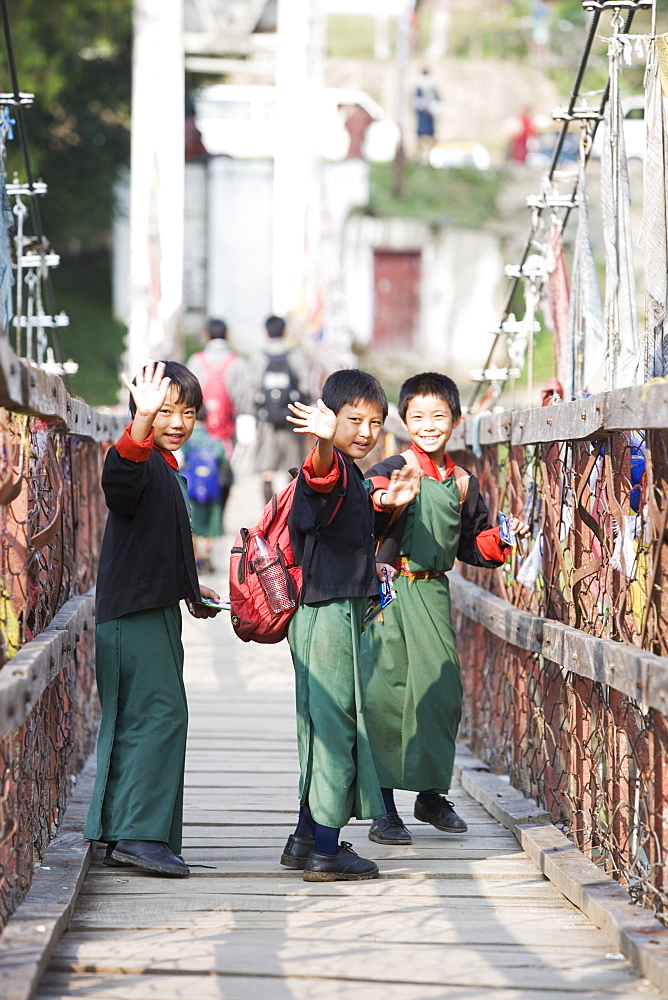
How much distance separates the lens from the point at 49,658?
2.58 m

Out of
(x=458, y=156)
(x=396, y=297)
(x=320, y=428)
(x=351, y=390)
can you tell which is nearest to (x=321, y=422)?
(x=320, y=428)

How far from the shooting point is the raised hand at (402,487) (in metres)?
2.89

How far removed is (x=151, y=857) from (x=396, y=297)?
18.0 m

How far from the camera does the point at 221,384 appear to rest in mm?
7945

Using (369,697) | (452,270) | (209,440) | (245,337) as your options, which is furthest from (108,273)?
(369,697)

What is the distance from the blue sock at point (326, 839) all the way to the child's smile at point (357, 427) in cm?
73

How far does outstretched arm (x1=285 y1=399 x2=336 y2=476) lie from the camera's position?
259 centimetres

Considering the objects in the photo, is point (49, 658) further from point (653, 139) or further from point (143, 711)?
point (653, 139)

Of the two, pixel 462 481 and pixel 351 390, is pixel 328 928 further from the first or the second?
pixel 462 481

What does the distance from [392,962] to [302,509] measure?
869mm

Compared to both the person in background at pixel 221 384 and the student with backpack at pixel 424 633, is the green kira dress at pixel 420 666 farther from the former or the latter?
the person in background at pixel 221 384

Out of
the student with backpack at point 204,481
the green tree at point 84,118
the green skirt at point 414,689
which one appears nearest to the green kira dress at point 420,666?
the green skirt at point 414,689

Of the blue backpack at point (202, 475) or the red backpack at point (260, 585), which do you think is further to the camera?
the blue backpack at point (202, 475)

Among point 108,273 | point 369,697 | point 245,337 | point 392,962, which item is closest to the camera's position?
point 392,962
